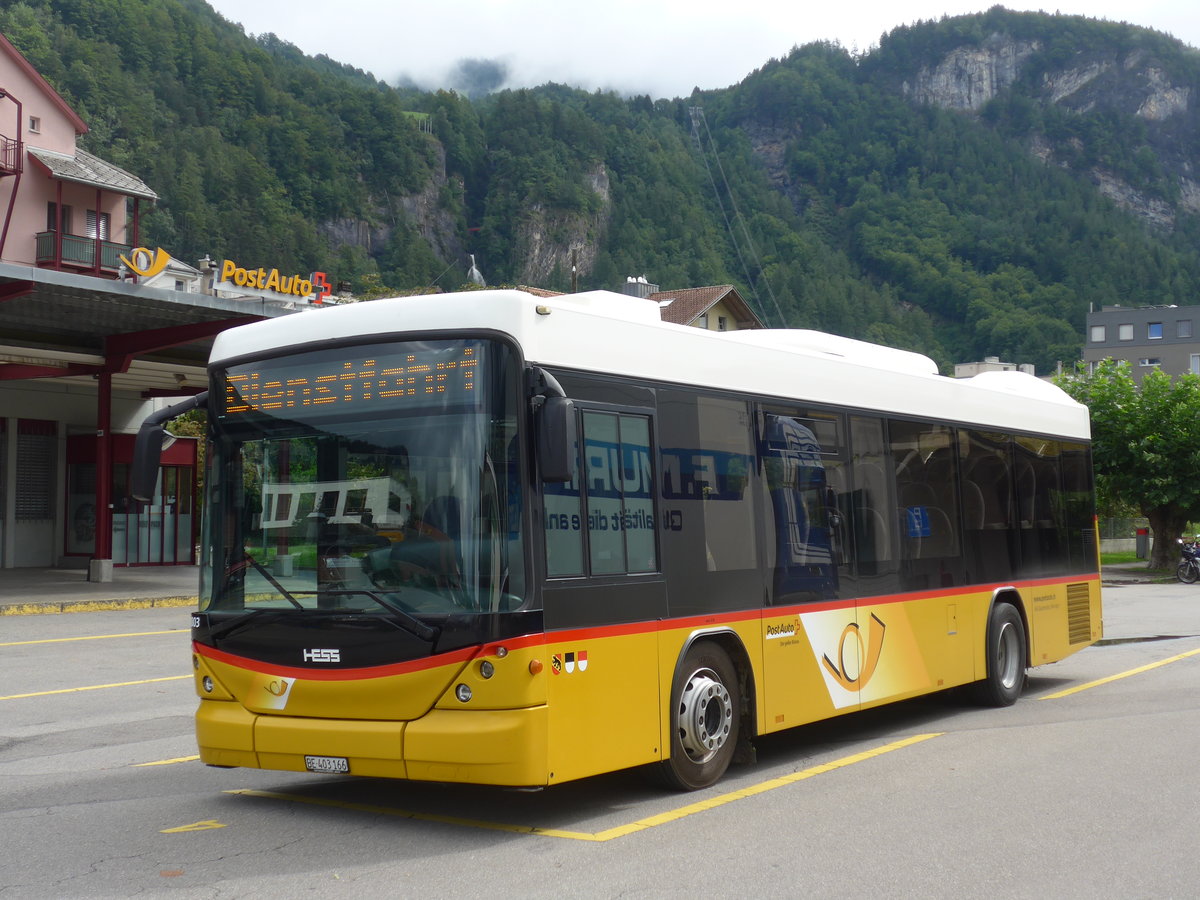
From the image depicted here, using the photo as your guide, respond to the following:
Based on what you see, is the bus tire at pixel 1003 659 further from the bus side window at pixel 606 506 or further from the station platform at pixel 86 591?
the station platform at pixel 86 591

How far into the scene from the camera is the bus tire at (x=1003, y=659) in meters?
11.6

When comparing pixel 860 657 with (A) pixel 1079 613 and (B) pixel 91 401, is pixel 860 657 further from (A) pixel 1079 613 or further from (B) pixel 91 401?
(B) pixel 91 401

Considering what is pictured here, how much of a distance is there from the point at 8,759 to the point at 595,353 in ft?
17.0

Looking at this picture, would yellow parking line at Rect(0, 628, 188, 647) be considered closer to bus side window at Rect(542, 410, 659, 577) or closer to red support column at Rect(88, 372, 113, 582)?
red support column at Rect(88, 372, 113, 582)

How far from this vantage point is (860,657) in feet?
31.0

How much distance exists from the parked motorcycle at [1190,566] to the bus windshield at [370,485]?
33516 millimetres

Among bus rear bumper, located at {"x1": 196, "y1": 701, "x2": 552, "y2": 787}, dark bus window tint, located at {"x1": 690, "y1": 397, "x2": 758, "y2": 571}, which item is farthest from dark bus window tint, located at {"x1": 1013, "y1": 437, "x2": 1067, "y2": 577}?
bus rear bumper, located at {"x1": 196, "y1": 701, "x2": 552, "y2": 787}

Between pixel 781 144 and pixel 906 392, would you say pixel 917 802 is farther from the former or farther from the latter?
pixel 781 144

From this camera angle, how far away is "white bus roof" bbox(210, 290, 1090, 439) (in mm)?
6832

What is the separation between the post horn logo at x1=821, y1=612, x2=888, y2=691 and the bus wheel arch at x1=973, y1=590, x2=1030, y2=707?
85.3 inches

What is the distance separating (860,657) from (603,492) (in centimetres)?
316

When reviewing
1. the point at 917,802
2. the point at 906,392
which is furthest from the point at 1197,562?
the point at 917,802

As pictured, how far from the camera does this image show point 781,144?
576 feet

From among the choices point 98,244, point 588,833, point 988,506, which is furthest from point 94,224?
point 588,833
